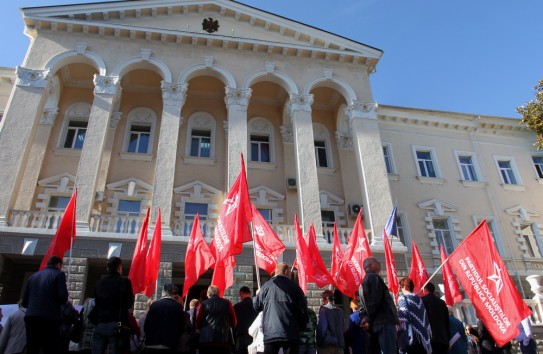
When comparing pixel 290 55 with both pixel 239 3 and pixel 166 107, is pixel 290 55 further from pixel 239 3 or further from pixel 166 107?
pixel 166 107

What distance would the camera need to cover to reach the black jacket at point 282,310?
498cm

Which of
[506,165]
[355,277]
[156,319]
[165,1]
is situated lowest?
[156,319]

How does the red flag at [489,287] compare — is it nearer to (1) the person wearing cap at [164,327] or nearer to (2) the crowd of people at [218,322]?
(2) the crowd of people at [218,322]

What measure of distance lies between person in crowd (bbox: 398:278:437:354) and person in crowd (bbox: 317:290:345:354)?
1.30 meters

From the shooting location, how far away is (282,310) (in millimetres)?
5102

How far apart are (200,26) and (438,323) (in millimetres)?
16459

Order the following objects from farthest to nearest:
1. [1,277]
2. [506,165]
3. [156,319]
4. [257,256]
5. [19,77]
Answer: [506,165]
[19,77]
[1,277]
[257,256]
[156,319]

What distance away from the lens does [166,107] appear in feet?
53.1

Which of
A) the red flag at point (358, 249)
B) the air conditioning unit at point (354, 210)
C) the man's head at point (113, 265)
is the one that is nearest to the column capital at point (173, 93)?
the air conditioning unit at point (354, 210)

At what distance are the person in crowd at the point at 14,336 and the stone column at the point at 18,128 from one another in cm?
721

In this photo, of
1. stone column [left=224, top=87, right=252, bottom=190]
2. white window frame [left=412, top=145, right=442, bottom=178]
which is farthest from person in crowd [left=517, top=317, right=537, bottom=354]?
white window frame [left=412, top=145, right=442, bottom=178]

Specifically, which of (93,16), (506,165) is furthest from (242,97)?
(506,165)

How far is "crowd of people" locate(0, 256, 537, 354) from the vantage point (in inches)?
208

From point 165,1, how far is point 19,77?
22.2 ft
